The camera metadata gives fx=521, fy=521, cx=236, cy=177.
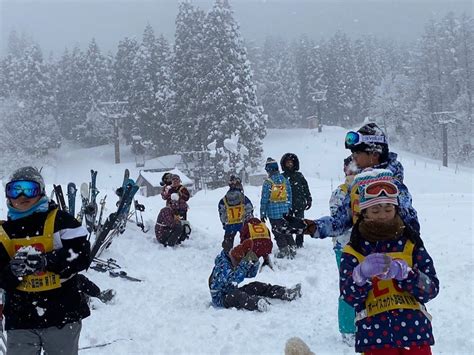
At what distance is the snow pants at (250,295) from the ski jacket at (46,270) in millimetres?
3244

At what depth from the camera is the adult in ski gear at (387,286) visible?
299 centimetres

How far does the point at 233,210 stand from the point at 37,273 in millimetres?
6876

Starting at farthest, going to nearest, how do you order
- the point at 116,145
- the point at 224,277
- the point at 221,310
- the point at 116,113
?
1. the point at 116,113
2. the point at 116,145
3. the point at 224,277
4. the point at 221,310

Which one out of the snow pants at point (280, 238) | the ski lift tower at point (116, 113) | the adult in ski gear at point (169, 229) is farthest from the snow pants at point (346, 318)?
the ski lift tower at point (116, 113)

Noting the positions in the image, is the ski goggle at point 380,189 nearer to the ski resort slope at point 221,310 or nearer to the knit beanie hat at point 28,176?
the knit beanie hat at point 28,176

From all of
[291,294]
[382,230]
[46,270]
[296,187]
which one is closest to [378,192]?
[382,230]

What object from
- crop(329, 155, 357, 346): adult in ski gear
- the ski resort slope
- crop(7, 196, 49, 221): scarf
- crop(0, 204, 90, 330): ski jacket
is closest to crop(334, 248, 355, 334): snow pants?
crop(329, 155, 357, 346): adult in ski gear

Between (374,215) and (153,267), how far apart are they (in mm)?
A: 7291

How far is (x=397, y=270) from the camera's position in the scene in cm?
281

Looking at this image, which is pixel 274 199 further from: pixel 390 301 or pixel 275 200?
pixel 390 301

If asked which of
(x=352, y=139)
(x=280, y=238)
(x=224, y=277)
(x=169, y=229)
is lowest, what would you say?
(x=169, y=229)

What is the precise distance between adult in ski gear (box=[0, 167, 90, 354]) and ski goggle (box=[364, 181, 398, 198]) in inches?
77.6

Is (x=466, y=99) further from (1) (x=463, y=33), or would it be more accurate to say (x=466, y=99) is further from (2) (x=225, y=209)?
(2) (x=225, y=209)

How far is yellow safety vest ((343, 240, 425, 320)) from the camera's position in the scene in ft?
9.95
